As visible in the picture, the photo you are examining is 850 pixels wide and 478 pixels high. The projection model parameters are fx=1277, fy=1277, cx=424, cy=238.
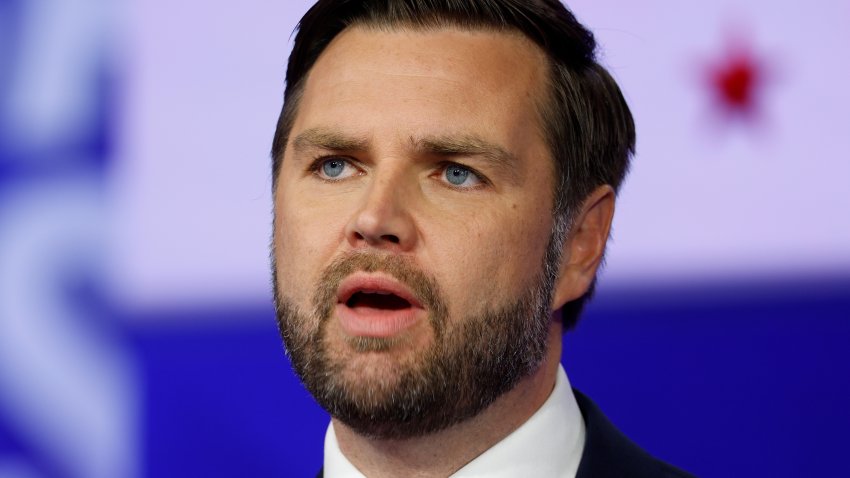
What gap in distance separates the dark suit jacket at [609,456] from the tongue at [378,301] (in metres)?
0.39

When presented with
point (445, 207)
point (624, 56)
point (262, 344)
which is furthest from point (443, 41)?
point (262, 344)

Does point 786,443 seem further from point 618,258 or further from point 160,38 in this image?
point 160,38

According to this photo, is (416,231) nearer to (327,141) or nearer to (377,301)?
(377,301)

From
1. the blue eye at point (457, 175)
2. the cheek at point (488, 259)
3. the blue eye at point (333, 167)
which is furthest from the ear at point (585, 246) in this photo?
the blue eye at point (333, 167)

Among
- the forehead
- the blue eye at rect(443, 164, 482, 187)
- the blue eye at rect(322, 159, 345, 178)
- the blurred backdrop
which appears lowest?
the blurred backdrop

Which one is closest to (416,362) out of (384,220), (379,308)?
(379,308)

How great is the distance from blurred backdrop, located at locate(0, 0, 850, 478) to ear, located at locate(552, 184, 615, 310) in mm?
604

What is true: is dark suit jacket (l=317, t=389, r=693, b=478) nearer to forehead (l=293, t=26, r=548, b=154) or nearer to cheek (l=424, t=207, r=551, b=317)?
cheek (l=424, t=207, r=551, b=317)

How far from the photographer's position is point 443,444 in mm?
1824

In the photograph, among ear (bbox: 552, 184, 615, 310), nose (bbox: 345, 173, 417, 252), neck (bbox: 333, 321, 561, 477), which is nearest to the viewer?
nose (bbox: 345, 173, 417, 252)

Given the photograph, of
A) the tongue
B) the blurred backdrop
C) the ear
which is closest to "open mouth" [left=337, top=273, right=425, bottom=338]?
the tongue

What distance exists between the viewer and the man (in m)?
1.74

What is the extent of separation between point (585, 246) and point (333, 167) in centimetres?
45

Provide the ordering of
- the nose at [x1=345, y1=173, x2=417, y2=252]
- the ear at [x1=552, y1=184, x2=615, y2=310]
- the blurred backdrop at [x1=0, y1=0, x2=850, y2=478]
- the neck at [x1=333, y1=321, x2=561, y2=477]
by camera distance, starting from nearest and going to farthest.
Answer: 1. the nose at [x1=345, y1=173, x2=417, y2=252]
2. the neck at [x1=333, y1=321, x2=561, y2=477]
3. the ear at [x1=552, y1=184, x2=615, y2=310]
4. the blurred backdrop at [x1=0, y1=0, x2=850, y2=478]
